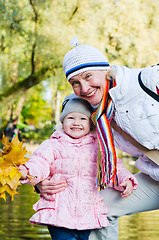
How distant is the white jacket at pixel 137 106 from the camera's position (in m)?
2.59

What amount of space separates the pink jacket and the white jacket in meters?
0.32

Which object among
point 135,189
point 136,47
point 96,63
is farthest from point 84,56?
point 136,47

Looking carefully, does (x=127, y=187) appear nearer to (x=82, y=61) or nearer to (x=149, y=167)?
(x=149, y=167)

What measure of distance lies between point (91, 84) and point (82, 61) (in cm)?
17

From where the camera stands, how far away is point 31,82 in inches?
644

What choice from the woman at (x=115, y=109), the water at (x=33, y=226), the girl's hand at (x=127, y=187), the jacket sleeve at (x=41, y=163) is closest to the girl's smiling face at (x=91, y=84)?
the woman at (x=115, y=109)

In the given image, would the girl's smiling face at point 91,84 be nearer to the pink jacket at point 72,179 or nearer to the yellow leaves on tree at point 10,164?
the pink jacket at point 72,179

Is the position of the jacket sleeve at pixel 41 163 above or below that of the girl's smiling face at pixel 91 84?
below

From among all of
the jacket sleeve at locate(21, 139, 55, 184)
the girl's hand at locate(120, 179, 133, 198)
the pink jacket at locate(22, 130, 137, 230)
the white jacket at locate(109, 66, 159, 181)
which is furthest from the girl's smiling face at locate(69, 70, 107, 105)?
the girl's hand at locate(120, 179, 133, 198)

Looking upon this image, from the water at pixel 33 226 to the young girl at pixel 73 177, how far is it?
1.97 metres

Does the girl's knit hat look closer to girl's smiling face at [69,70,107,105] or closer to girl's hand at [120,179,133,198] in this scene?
girl's smiling face at [69,70,107,105]

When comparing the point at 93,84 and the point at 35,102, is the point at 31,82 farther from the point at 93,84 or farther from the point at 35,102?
the point at 35,102

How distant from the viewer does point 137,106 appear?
8.57ft

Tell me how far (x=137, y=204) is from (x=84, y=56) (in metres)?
1.09
